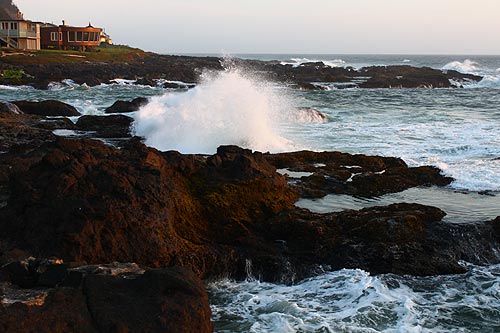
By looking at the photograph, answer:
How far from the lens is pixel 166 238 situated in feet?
24.7

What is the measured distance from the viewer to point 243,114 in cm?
1825

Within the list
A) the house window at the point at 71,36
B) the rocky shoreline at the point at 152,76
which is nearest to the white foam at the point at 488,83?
the rocky shoreline at the point at 152,76

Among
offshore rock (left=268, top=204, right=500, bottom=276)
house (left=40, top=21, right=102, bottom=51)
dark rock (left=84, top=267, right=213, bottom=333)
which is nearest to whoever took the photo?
dark rock (left=84, top=267, right=213, bottom=333)

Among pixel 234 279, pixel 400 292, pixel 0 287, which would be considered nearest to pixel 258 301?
pixel 234 279

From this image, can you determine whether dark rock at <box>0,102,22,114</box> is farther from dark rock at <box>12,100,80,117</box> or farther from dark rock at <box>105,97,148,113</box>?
dark rock at <box>105,97,148,113</box>

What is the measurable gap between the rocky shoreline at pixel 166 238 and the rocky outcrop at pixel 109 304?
0.01 meters

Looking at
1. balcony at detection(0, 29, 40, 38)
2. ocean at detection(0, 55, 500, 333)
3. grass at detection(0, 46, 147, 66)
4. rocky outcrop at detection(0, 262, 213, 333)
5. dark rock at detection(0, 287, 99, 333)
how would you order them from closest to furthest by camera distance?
dark rock at detection(0, 287, 99, 333), rocky outcrop at detection(0, 262, 213, 333), ocean at detection(0, 55, 500, 333), grass at detection(0, 46, 147, 66), balcony at detection(0, 29, 40, 38)

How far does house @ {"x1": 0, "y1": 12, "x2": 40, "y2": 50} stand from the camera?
5616cm

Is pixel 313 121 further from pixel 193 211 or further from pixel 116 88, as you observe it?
pixel 116 88

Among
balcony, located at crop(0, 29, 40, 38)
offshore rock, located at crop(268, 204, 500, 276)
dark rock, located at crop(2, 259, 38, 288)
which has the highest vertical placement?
balcony, located at crop(0, 29, 40, 38)

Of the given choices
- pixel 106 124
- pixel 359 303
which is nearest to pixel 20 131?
pixel 106 124

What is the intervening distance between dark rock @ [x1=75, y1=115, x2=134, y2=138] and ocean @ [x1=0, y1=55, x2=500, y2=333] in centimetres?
60

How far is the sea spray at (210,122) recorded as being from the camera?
16766 millimetres

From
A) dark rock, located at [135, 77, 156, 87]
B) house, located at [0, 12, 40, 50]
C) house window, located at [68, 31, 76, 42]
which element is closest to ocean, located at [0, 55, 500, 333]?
dark rock, located at [135, 77, 156, 87]
